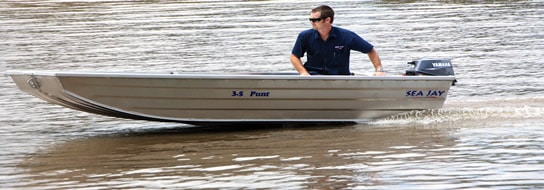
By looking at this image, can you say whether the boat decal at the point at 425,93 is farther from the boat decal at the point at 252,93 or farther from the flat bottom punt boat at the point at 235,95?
the boat decal at the point at 252,93

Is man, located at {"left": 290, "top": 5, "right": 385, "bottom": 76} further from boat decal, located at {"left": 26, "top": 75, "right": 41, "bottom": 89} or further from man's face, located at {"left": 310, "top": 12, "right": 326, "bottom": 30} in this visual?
boat decal, located at {"left": 26, "top": 75, "right": 41, "bottom": 89}

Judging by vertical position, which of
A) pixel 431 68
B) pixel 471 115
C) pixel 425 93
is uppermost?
pixel 431 68

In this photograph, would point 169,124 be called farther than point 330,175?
Yes

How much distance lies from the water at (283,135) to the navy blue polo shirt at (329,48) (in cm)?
64

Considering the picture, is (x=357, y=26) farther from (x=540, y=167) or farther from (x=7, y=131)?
(x=540, y=167)

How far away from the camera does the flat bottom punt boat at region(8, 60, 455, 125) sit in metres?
11.9

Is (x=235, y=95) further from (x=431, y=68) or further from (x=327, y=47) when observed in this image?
(x=431, y=68)

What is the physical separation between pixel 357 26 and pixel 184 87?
18.8m

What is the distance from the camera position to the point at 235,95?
483 inches

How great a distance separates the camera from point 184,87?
39.6ft

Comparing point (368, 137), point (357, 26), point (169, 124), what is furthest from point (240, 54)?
point (368, 137)

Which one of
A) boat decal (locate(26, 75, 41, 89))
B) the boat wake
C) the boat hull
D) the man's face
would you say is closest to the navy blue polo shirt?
the man's face

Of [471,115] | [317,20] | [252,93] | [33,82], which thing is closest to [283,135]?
[252,93]

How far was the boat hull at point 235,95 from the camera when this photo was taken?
11945 millimetres
